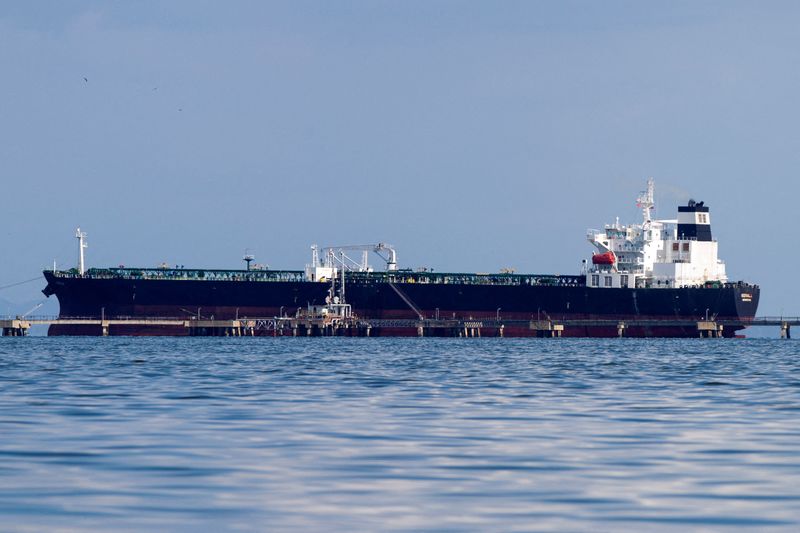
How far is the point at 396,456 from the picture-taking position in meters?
17.6

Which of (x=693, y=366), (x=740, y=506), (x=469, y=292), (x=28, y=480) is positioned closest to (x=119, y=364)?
(x=693, y=366)

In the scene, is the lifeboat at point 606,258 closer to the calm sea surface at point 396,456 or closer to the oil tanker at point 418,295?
the oil tanker at point 418,295

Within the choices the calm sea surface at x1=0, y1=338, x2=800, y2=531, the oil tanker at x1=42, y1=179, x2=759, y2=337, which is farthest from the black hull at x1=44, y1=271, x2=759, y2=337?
the calm sea surface at x1=0, y1=338, x2=800, y2=531

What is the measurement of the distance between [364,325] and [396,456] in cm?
9140

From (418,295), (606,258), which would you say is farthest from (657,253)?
(418,295)

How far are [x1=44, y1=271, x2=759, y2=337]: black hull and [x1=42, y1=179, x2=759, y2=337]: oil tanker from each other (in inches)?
3.2

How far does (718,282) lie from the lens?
383 feet

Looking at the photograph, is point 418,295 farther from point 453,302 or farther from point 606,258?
point 606,258

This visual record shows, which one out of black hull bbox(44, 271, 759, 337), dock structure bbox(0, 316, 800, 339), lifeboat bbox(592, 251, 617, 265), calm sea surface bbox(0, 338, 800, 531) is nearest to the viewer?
calm sea surface bbox(0, 338, 800, 531)

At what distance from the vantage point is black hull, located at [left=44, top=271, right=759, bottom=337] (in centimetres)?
11088

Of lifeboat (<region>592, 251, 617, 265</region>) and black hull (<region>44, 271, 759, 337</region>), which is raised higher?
lifeboat (<region>592, 251, 617, 265</region>)

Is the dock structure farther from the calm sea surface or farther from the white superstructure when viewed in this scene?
the calm sea surface

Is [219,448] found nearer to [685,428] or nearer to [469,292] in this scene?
[685,428]

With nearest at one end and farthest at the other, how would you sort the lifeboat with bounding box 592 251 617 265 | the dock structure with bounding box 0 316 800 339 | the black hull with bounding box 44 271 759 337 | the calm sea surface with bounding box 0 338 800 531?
the calm sea surface with bounding box 0 338 800 531 → the dock structure with bounding box 0 316 800 339 → the black hull with bounding box 44 271 759 337 → the lifeboat with bounding box 592 251 617 265
